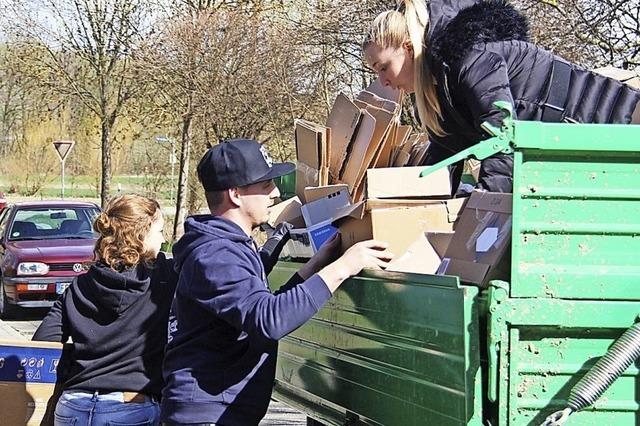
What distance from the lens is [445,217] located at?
3359 millimetres

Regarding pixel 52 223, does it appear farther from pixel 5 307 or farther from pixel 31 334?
pixel 31 334

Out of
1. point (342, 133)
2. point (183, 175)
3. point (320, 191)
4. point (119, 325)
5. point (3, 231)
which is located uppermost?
point (183, 175)

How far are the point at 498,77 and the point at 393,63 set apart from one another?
46cm

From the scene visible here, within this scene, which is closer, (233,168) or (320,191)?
(233,168)

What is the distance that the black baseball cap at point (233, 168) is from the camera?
3.31 meters

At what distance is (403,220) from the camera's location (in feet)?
11.0

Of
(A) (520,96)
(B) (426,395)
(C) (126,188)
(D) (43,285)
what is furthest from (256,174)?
(C) (126,188)

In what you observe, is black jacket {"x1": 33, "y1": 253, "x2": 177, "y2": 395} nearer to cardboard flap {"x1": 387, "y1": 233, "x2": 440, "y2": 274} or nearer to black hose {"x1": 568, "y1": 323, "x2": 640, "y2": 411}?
cardboard flap {"x1": 387, "y1": 233, "x2": 440, "y2": 274}

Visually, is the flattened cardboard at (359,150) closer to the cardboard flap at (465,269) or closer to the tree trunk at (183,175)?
the cardboard flap at (465,269)

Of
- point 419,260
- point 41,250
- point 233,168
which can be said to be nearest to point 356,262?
point 419,260

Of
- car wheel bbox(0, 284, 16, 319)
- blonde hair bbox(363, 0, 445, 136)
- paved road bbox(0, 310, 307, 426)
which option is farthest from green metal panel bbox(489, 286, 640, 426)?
→ car wheel bbox(0, 284, 16, 319)

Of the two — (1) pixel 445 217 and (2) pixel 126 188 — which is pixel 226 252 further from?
(2) pixel 126 188

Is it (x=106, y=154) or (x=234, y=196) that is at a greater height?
(x=106, y=154)

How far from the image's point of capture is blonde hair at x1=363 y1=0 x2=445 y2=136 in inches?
155
